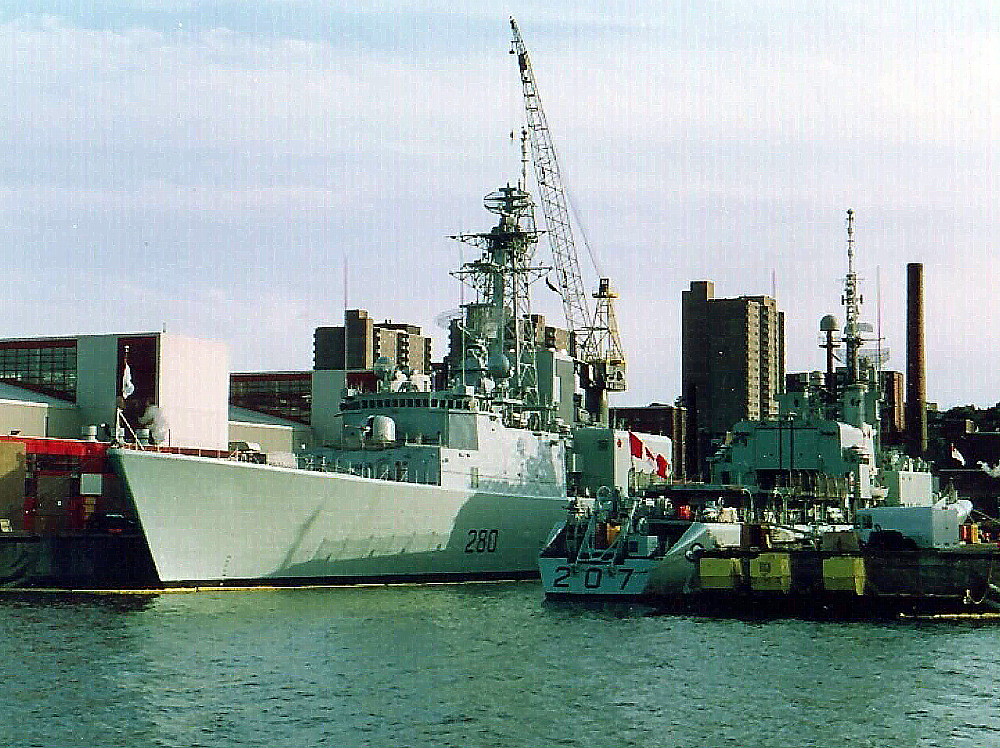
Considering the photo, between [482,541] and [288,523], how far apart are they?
872 cm

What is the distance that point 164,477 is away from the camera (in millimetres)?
43188

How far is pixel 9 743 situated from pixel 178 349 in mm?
44014

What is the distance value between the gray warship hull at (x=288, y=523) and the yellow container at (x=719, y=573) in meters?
9.73

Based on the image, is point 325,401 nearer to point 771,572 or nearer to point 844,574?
point 771,572

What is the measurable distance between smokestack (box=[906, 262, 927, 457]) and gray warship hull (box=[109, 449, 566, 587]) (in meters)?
42.5

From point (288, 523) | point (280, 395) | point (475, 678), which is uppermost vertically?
point (280, 395)

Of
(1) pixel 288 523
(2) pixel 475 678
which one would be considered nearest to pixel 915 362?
(1) pixel 288 523

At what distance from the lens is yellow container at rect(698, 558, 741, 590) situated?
4334 centimetres

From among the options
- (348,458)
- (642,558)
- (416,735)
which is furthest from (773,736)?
(348,458)

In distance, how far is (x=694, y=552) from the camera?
1751 inches

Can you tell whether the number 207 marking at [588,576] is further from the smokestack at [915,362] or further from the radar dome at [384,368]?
the smokestack at [915,362]

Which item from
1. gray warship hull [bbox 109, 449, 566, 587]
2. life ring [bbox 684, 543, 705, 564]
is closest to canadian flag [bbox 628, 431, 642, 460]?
gray warship hull [bbox 109, 449, 566, 587]

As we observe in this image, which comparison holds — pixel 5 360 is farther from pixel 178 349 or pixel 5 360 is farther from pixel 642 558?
pixel 642 558

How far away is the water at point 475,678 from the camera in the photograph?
25406 millimetres
